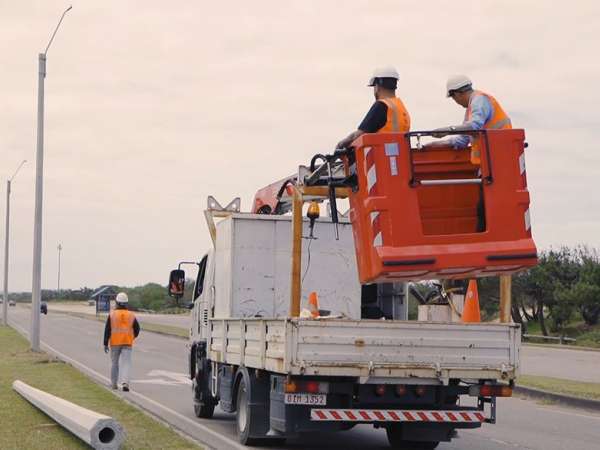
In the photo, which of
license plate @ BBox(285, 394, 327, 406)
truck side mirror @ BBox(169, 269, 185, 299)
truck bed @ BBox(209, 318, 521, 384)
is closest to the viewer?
truck bed @ BBox(209, 318, 521, 384)

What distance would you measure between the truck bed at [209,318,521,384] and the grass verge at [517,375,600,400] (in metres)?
9.01

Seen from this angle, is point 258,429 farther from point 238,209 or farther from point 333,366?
point 238,209

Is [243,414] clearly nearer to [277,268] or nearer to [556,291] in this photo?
[277,268]

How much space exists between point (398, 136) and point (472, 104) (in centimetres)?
88

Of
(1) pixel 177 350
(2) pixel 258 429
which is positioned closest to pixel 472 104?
(2) pixel 258 429

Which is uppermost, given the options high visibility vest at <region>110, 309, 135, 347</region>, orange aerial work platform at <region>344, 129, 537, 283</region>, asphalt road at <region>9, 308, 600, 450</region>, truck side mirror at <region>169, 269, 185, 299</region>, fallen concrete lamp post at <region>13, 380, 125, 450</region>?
orange aerial work platform at <region>344, 129, 537, 283</region>

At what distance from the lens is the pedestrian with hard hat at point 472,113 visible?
10211mm

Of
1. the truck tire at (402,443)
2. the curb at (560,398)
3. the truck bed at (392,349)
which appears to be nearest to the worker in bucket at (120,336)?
the curb at (560,398)

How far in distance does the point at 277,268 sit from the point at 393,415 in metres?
3.74

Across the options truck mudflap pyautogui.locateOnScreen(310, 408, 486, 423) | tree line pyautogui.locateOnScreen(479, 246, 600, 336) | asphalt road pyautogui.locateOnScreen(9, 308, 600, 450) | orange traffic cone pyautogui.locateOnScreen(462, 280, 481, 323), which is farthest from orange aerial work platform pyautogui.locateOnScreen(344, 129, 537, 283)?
tree line pyautogui.locateOnScreen(479, 246, 600, 336)

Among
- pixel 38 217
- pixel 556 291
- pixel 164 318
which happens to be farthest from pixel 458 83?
pixel 164 318

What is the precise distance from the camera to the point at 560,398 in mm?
20828

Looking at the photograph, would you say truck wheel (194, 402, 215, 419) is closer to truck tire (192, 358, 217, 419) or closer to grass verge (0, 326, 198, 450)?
truck tire (192, 358, 217, 419)

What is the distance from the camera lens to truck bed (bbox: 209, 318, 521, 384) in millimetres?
11289
